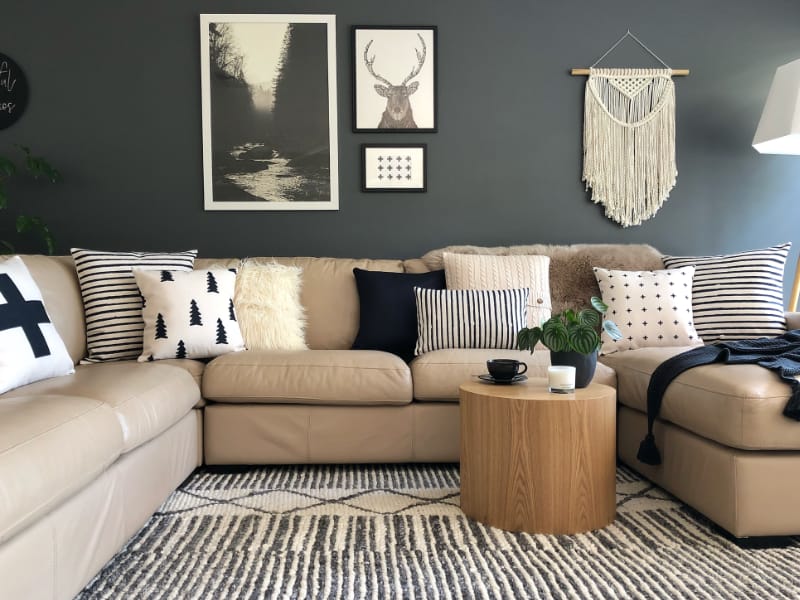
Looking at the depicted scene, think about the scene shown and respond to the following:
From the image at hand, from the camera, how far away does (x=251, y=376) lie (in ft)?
8.34

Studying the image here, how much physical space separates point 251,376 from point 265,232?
1.30 metres

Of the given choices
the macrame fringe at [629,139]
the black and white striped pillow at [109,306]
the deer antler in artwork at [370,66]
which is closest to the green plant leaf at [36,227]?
the black and white striped pillow at [109,306]

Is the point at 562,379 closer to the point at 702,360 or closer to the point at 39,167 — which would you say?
the point at 702,360

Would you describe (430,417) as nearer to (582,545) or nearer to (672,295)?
(582,545)

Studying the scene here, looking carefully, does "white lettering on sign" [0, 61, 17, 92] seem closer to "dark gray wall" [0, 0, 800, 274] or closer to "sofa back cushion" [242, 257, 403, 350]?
"dark gray wall" [0, 0, 800, 274]

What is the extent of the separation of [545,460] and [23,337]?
156 centimetres

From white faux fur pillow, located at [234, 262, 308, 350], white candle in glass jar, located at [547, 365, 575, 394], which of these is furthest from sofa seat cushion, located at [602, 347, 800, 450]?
white faux fur pillow, located at [234, 262, 308, 350]

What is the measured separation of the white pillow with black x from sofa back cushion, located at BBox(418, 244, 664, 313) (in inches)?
65.3

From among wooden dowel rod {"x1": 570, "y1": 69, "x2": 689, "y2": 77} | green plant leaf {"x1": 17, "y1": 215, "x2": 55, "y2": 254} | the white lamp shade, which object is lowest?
green plant leaf {"x1": 17, "y1": 215, "x2": 55, "y2": 254}

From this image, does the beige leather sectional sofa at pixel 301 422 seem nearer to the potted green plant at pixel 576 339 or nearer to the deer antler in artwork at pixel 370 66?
the potted green plant at pixel 576 339

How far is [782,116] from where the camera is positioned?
127 inches

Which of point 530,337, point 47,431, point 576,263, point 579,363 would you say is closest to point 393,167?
point 576,263

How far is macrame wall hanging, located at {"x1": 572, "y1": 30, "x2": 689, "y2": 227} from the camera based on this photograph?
365cm

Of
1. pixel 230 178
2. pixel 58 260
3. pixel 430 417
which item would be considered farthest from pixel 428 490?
pixel 230 178
